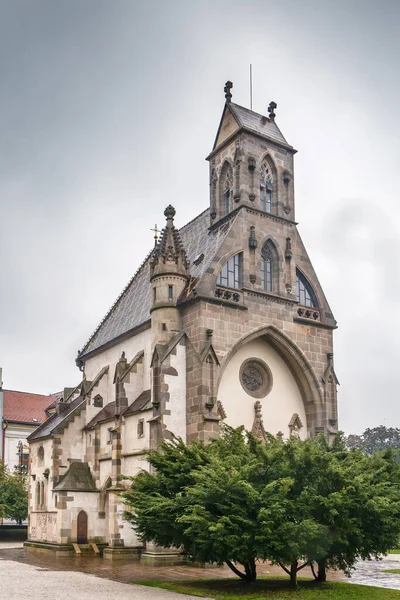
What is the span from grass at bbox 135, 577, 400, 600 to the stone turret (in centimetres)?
1351

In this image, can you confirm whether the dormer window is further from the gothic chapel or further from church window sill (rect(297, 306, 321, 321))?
church window sill (rect(297, 306, 321, 321))

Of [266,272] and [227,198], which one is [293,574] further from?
[227,198]

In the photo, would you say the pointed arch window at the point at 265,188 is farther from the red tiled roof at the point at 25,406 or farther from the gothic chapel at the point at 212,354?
the red tiled roof at the point at 25,406

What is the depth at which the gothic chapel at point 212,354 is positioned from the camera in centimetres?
3369

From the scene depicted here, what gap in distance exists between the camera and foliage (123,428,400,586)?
1981cm

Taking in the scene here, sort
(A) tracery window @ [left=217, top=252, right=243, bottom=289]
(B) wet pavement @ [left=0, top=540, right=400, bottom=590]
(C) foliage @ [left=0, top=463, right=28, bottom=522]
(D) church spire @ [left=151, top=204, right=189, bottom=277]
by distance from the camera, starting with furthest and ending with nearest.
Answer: (C) foliage @ [left=0, top=463, right=28, bottom=522], (A) tracery window @ [left=217, top=252, right=243, bottom=289], (D) church spire @ [left=151, top=204, right=189, bottom=277], (B) wet pavement @ [left=0, top=540, right=400, bottom=590]

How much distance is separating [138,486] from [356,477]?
7.91m

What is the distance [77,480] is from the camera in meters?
39.3

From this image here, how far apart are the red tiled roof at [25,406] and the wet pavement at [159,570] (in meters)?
39.5

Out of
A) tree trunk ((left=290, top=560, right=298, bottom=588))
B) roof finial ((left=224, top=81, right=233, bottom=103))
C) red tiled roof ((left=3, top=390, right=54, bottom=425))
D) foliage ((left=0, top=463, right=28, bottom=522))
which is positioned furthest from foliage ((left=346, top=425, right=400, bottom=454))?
tree trunk ((left=290, top=560, right=298, bottom=588))

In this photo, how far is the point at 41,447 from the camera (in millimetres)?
43719

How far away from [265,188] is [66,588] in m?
24.3

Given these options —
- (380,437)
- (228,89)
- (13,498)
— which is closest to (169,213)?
(228,89)

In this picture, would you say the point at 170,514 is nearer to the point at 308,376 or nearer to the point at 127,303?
the point at 308,376
